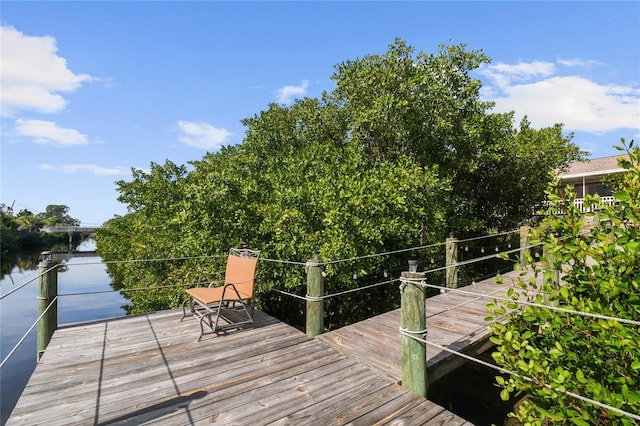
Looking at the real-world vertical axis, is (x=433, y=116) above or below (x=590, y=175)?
above

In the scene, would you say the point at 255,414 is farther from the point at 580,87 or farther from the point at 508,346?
the point at 580,87

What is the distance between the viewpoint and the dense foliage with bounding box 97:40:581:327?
7211 mm

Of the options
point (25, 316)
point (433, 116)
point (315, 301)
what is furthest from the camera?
point (25, 316)

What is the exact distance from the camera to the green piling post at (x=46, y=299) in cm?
434

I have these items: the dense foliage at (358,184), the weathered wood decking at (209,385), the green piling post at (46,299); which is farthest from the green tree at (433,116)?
the green piling post at (46,299)

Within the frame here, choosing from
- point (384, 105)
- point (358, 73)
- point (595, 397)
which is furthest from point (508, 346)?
point (358, 73)

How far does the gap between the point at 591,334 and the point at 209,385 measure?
3.12 meters

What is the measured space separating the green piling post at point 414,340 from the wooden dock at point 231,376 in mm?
131

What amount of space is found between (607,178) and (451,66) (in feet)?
27.1

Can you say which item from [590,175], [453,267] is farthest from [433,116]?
[590,175]

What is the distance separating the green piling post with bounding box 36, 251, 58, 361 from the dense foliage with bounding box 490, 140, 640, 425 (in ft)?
17.3

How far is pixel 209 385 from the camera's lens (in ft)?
10.6

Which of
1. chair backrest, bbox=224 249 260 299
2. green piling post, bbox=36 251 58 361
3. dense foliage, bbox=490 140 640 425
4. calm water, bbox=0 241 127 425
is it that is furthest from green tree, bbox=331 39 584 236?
calm water, bbox=0 241 127 425

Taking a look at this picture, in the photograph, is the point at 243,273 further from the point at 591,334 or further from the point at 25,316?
the point at 25,316
